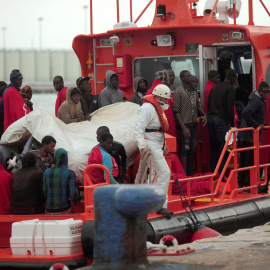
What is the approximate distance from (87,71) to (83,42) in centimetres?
54

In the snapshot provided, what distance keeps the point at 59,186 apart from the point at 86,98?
2.79 metres

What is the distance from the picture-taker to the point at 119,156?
340 inches

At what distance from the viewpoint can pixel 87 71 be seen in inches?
488

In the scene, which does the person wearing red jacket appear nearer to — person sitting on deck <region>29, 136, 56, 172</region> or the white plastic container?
person sitting on deck <region>29, 136, 56, 172</region>

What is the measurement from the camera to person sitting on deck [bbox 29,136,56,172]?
836 centimetres

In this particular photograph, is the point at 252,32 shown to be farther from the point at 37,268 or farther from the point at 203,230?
the point at 37,268

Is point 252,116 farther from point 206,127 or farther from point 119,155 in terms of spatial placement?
point 119,155

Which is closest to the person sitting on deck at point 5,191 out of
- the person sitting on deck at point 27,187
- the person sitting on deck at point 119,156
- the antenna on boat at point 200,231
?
the person sitting on deck at point 27,187

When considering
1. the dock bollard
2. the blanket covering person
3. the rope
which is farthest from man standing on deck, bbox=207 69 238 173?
the dock bollard

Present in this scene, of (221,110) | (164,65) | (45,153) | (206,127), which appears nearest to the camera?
(45,153)

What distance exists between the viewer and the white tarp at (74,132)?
8.52 m

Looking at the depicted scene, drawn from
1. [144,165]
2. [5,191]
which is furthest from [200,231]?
[5,191]

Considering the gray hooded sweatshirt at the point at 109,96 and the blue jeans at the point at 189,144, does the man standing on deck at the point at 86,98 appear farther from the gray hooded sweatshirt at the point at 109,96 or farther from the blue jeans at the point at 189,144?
the blue jeans at the point at 189,144

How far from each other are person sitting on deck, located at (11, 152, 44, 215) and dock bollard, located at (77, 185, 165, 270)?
2.66 metres
